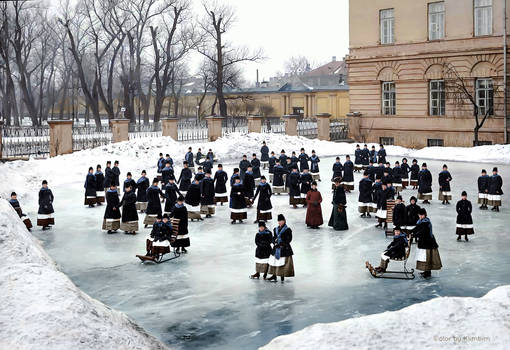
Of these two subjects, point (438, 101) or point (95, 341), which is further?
point (438, 101)

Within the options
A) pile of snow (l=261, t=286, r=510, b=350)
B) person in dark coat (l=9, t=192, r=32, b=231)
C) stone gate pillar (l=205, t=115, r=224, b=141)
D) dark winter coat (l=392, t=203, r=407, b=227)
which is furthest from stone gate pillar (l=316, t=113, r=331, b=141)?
pile of snow (l=261, t=286, r=510, b=350)

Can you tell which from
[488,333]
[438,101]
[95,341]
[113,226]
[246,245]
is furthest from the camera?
[438,101]

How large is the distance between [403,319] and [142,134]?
3237 cm

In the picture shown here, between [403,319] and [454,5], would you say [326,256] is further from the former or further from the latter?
[454,5]

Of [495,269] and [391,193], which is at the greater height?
[391,193]

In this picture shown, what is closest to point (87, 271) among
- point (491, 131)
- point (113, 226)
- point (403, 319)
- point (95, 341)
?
point (113, 226)

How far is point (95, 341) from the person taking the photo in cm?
741

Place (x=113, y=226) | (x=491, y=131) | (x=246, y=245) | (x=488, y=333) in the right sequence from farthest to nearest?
(x=491, y=131) → (x=113, y=226) → (x=246, y=245) → (x=488, y=333)

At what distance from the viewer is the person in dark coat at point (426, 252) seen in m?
12.6

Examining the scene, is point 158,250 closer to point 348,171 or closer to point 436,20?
point 348,171

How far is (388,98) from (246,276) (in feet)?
101

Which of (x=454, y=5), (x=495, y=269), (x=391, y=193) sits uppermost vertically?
(x=454, y=5)

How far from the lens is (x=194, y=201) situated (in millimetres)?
18766

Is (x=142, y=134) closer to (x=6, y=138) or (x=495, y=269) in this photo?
(x=6, y=138)
